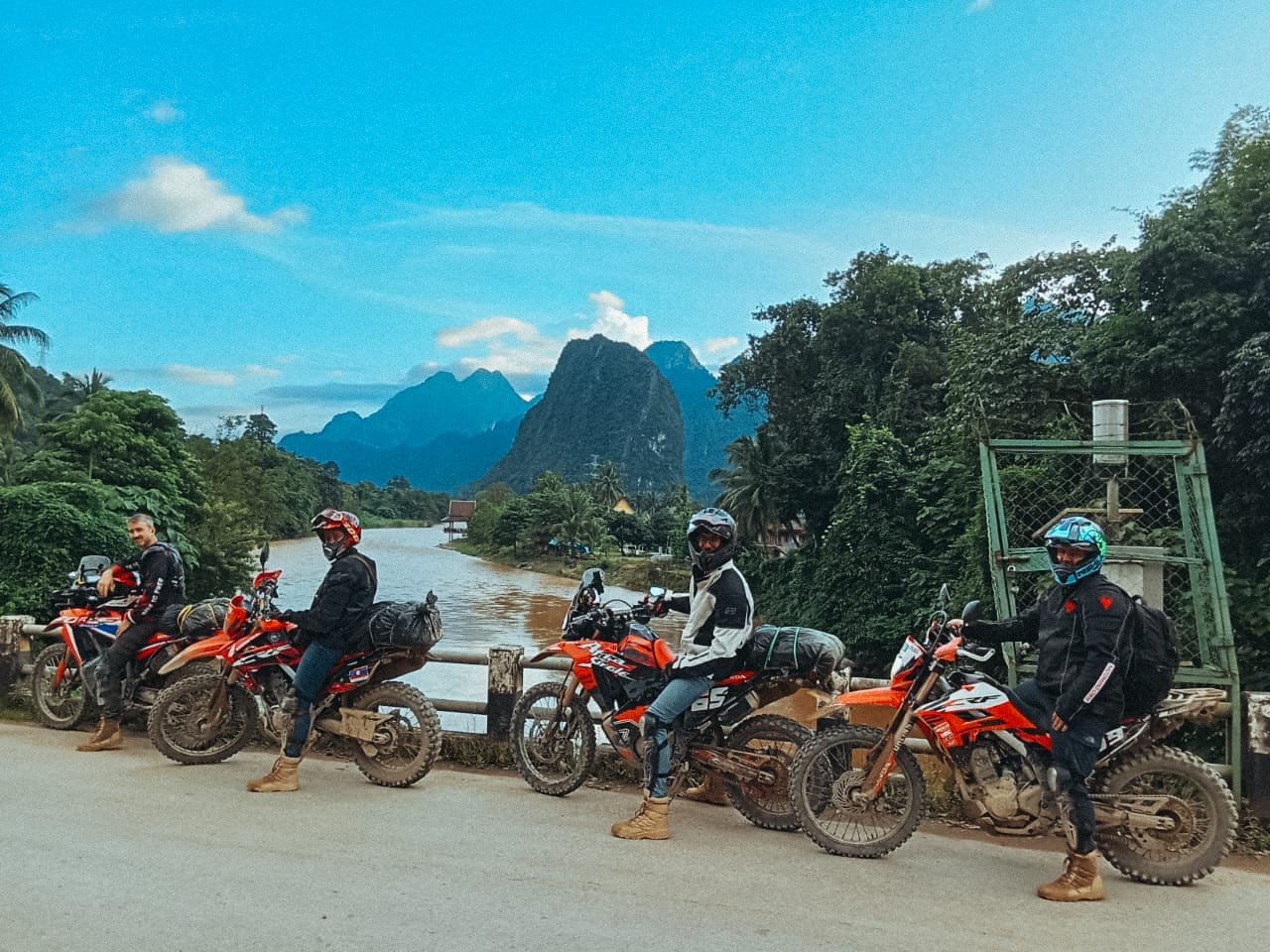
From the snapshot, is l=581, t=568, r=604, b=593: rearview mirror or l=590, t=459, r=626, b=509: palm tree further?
l=590, t=459, r=626, b=509: palm tree

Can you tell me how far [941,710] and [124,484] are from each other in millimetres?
24787

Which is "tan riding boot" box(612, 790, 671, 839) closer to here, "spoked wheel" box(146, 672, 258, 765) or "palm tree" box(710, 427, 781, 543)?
"spoked wheel" box(146, 672, 258, 765)

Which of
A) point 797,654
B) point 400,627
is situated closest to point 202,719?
point 400,627

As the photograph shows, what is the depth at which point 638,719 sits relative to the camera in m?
5.03

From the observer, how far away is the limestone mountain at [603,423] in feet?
527

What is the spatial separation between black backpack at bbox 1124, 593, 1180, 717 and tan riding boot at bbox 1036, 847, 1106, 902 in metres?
0.69

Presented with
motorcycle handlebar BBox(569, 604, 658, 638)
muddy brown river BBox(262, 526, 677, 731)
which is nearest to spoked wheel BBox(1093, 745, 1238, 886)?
motorcycle handlebar BBox(569, 604, 658, 638)

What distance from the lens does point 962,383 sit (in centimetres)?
2394

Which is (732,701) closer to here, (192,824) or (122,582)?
→ (192,824)

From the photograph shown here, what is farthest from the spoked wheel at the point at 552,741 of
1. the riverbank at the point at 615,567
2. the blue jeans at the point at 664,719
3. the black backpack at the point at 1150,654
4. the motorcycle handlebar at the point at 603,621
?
the riverbank at the point at 615,567

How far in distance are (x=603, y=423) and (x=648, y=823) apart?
6355 inches

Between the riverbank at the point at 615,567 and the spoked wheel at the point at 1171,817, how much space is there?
42.1m

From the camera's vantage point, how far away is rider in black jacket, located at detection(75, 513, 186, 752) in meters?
6.42

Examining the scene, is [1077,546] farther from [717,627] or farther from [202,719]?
[202,719]
